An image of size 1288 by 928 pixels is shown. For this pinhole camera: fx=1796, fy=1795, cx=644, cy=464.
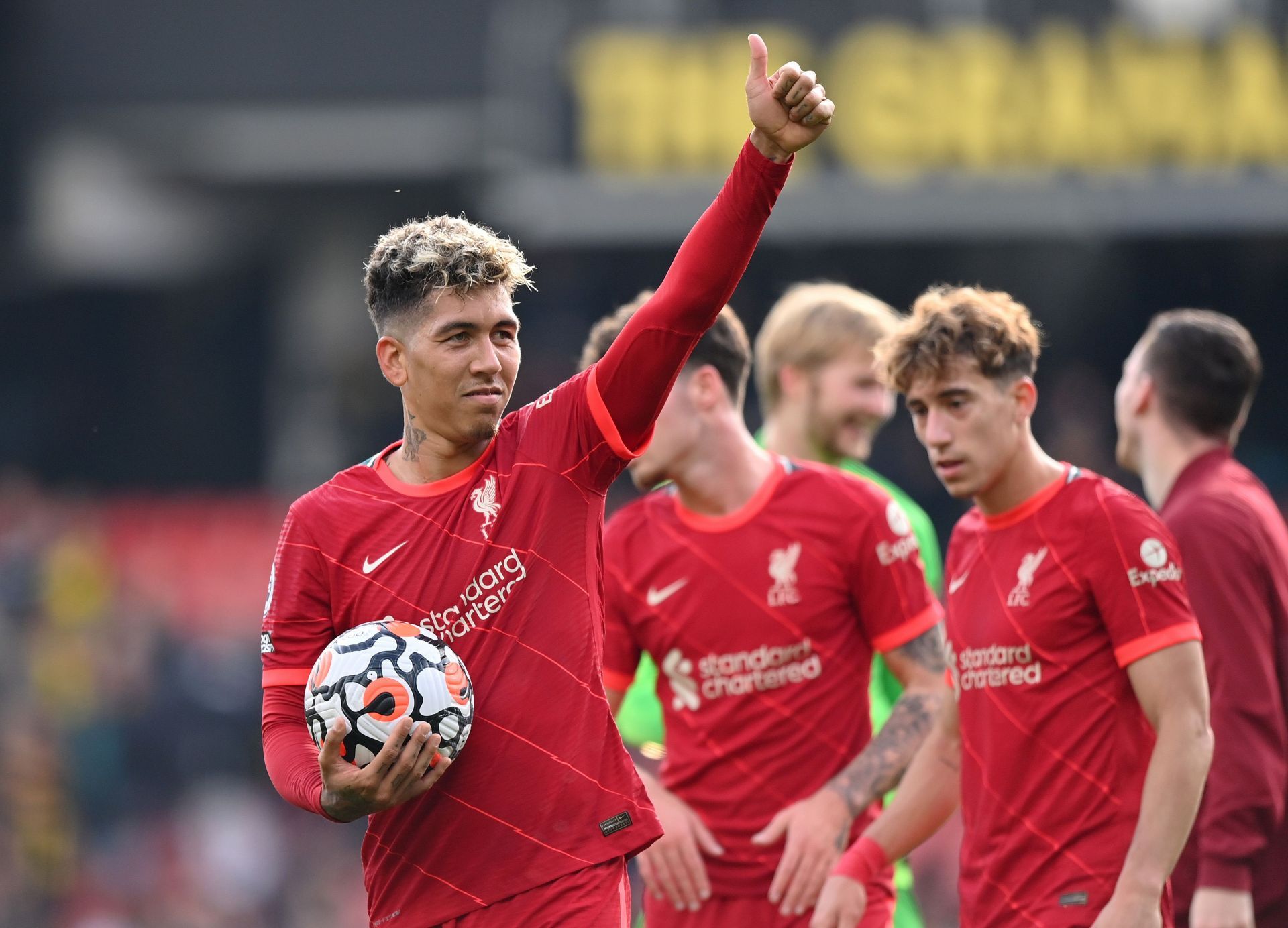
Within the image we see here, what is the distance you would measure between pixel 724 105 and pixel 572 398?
36.9ft

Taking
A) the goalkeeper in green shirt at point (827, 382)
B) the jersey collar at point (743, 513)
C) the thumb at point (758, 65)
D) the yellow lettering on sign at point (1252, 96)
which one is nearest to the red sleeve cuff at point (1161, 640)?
the jersey collar at point (743, 513)

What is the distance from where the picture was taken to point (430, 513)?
408cm

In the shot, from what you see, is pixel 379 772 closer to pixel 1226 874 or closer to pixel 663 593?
pixel 663 593

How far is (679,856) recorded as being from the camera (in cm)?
515

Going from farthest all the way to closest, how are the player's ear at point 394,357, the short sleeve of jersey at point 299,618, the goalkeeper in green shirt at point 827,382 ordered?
the goalkeeper in green shirt at point 827,382
the player's ear at point 394,357
the short sleeve of jersey at point 299,618

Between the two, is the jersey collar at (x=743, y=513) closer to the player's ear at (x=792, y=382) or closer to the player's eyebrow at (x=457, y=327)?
the player's ear at (x=792, y=382)

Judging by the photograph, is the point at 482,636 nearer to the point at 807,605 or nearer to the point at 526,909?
the point at 526,909

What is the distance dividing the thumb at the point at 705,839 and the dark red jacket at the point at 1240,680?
1373 mm

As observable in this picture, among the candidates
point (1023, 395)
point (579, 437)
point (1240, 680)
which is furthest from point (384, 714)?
point (1240, 680)

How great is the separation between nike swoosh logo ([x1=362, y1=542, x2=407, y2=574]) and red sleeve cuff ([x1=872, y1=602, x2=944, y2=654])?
1755mm

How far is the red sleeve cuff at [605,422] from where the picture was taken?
396 cm

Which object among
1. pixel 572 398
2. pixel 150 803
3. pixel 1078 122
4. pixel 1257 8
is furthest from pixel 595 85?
pixel 572 398

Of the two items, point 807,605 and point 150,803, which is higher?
point 807,605

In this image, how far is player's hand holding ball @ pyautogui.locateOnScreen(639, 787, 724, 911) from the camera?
5.14m
